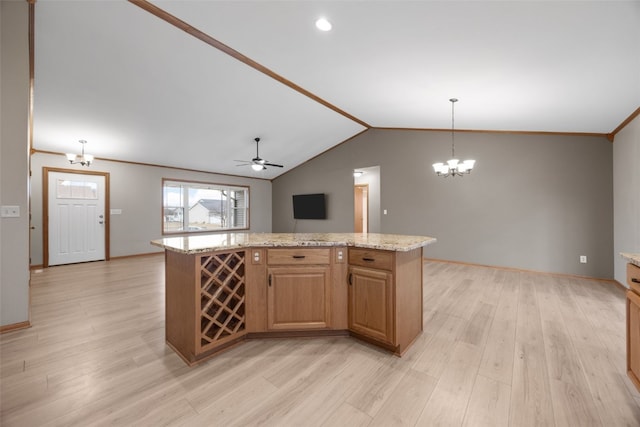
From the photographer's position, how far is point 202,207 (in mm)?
7512

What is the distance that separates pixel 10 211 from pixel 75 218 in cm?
354

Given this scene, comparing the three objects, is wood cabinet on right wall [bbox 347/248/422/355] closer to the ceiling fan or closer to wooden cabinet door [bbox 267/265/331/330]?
wooden cabinet door [bbox 267/265/331/330]

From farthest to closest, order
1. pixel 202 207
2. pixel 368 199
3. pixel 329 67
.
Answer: pixel 368 199 < pixel 202 207 < pixel 329 67

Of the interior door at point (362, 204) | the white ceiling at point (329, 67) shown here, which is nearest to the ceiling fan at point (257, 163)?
the white ceiling at point (329, 67)

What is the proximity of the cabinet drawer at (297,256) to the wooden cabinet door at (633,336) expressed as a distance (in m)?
1.87

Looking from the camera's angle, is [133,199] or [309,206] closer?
[133,199]

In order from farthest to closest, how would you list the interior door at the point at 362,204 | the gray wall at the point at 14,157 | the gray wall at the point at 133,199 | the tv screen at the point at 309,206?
the interior door at the point at 362,204 < the tv screen at the point at 309,206 < the gray wall at the point at 133,199 < the gray wall at the point at 14,157

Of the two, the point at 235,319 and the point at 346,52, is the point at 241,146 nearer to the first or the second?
the point at 346,52

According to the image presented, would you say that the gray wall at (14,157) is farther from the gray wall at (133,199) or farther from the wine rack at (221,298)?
the gray wall at (133,199)

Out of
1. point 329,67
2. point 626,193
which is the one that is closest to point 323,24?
point 329,67

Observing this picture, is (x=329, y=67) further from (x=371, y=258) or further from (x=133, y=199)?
(x=133, y=199)

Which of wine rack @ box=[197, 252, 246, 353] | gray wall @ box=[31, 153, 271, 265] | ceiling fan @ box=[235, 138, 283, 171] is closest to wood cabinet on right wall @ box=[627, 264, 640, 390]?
wine rack @ box=[197, 252, 246, 353]

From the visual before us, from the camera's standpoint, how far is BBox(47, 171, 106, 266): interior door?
508 centimetres

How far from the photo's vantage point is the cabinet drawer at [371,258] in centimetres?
202
